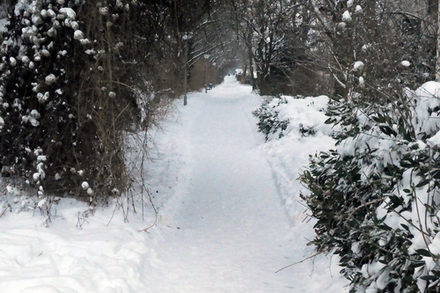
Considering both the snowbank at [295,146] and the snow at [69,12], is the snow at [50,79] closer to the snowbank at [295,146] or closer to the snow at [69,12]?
the snow at [69,12]

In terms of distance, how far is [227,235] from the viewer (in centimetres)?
610

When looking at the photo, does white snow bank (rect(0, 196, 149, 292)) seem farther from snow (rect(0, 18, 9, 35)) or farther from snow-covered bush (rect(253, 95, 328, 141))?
snow-covered bush (rect(253, 95, 328, 141))

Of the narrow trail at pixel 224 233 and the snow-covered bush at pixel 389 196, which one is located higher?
the snow-covered bush at pixel 389 196

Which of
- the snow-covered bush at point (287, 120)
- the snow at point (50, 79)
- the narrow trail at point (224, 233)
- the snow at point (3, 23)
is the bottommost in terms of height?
the narrow trail at point (224, 233)

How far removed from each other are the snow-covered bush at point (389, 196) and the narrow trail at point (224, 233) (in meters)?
1.05

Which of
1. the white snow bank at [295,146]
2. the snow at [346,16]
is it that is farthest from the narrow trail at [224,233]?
the snow at [346,16]

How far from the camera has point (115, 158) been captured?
6.10 meters

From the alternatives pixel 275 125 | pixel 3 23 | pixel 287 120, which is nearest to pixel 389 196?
pixel 3 23

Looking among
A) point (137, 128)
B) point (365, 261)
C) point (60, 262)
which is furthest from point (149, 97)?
point (365, 261)

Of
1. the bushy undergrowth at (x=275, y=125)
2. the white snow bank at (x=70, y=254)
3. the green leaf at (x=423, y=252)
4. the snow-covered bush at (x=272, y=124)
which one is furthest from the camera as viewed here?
the snow-covered bush at (x=272, y=124)

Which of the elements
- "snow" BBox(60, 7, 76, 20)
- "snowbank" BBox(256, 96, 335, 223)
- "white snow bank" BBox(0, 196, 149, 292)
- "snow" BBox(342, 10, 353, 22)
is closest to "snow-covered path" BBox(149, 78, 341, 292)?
"snowbank" BBox(256, 96, 335, 223)

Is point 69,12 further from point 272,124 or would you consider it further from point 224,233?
point 272,124

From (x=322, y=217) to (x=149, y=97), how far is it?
405 cm

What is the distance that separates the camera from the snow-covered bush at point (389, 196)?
270cm
